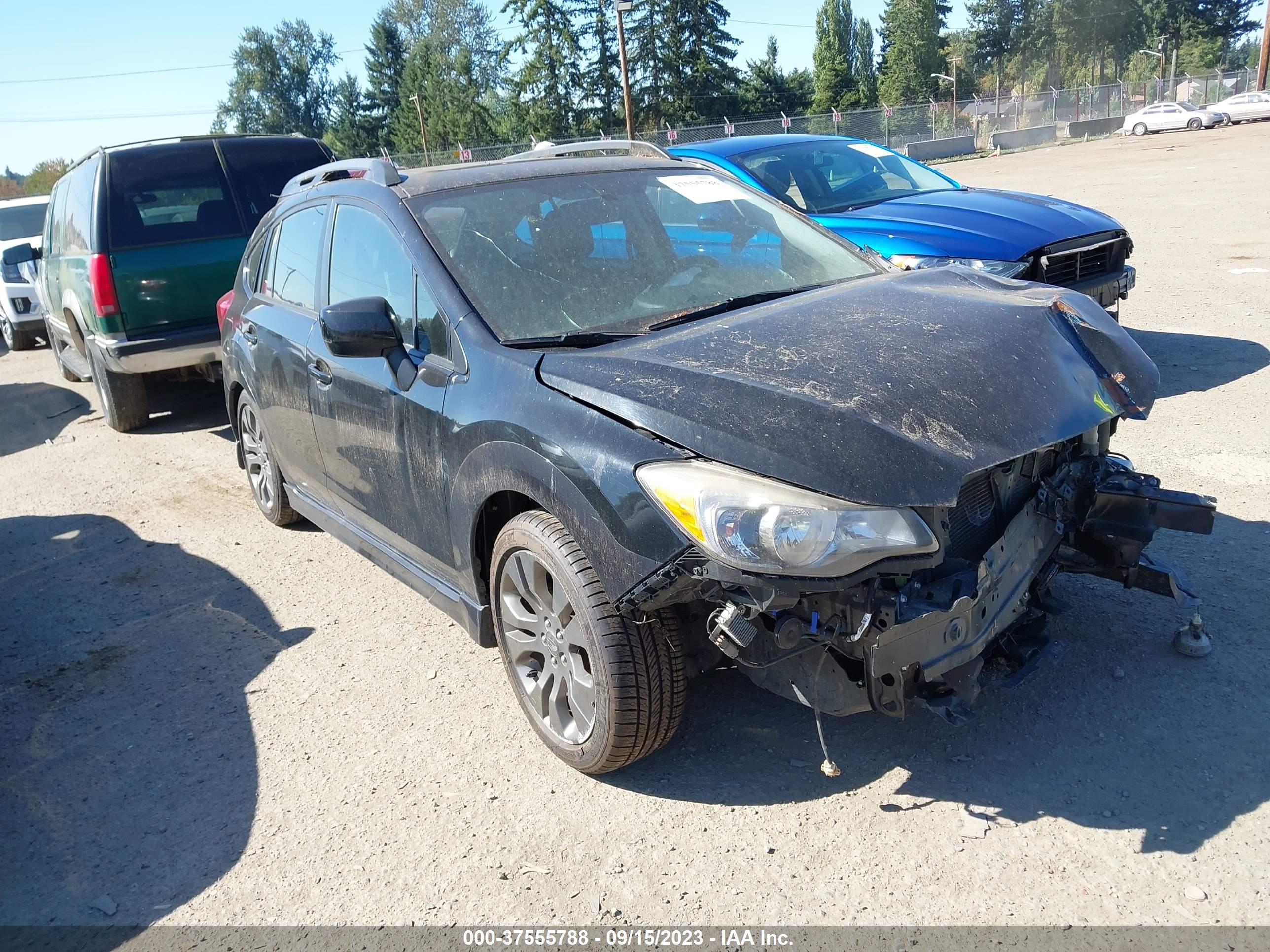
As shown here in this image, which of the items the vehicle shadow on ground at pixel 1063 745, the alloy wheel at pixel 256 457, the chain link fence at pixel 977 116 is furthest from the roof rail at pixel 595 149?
the chain link fence at pixel 977 116

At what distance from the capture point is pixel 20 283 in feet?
43.8

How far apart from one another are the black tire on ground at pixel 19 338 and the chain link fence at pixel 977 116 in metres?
29.9

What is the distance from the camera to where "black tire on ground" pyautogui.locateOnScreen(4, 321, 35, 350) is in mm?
13703

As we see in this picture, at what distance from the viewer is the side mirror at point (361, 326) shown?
350 cm

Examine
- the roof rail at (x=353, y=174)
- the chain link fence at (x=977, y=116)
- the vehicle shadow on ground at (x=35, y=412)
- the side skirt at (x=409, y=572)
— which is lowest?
the vehicle shadow on ground at (x=35, y=412)

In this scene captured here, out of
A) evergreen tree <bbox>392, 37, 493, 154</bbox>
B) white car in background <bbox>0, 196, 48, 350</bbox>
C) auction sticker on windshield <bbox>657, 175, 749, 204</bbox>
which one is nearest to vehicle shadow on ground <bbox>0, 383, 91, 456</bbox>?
white car in background <bbox>0, 196, 48, 350</bbox>

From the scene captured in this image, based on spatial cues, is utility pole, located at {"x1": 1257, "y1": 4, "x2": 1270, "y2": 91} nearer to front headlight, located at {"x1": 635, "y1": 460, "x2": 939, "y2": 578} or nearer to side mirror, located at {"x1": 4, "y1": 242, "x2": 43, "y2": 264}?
side mirror, located at {"x1": 4, "y1": 242, "x2": 43, "y2": 264}

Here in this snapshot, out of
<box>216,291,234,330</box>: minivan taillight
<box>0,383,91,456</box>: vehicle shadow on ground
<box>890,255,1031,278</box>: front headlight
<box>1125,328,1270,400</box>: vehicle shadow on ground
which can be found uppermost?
<box>216,291,234,330</box>: minivan taillight

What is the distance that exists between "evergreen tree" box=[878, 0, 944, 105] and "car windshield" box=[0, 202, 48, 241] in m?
77.3

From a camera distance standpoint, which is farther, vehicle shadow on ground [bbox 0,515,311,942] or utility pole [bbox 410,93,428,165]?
utility pole [bbox 410,93,428,165]

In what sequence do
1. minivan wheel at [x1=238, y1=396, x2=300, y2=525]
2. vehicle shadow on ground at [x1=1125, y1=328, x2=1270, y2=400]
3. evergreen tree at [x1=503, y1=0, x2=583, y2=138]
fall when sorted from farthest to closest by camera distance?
evergreen tree at [x1=503, y1=0, x2=583, y2=138] < vehicle shadow on ground at [x1=1125, y1=328, x2=1270, y2=400] < minivan wheel at [x1=238, y1=396, x2=300, y2=525]

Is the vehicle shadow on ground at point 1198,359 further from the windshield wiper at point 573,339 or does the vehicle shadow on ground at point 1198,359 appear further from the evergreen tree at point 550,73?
the evergreen tree at point 550,73

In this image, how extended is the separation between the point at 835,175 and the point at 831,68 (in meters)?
75.9

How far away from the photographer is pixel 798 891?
8.80ft
